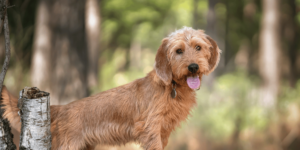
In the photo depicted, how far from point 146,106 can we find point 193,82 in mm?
732

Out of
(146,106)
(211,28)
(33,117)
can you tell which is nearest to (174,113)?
(146,106)

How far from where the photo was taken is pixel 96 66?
931 centimetres

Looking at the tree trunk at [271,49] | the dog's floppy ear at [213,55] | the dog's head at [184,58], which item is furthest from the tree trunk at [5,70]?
the tree trunk at [271,49]

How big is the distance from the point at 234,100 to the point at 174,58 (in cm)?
451

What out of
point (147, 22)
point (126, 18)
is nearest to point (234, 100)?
point (126, 18)

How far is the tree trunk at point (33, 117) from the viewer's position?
9.33 ft

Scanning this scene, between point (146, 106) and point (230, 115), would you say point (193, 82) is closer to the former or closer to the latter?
point (146, 106)

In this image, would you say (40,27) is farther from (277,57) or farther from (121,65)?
(121,65)

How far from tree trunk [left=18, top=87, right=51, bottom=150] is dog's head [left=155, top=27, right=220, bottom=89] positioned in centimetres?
140

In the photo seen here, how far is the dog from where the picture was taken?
10.8 feet

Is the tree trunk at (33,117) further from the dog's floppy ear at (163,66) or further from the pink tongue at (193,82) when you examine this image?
the pink tongue at (193,82)

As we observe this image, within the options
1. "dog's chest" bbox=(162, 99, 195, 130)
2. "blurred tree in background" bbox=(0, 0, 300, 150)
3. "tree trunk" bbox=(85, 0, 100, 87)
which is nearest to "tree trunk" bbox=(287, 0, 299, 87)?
"blurred tree in background" bbox=(0, 0, 300, 150)

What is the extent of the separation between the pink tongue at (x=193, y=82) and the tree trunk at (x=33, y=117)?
1.65 m

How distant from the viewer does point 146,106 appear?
3537 mm
